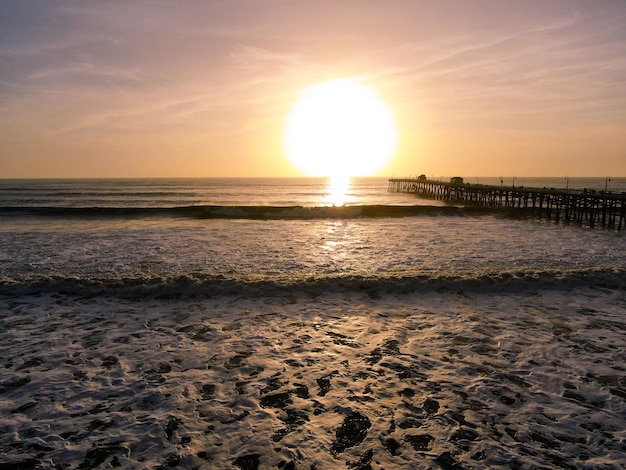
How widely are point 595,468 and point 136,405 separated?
572 cm

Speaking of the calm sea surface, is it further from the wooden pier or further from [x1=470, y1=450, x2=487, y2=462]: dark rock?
[x1=470, y1=450, x2=487, y2=462]: dark rock

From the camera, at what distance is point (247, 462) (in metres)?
4.29

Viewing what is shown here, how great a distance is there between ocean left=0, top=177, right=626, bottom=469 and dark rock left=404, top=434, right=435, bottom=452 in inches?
0.9

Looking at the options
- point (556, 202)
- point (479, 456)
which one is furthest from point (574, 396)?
point (556, 202)

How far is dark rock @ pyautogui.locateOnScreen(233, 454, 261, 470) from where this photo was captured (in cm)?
421

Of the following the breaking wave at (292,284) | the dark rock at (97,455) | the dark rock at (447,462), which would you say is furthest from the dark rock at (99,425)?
the breaking wave at (292,284)

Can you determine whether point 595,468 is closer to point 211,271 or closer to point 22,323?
point 22,323

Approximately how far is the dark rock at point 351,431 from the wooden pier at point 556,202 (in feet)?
105

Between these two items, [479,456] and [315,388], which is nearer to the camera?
[479,456]

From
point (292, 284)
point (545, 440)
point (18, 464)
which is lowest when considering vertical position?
point (18, 464)

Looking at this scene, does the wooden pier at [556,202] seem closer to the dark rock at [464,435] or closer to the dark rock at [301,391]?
the dark rock at [464,435]

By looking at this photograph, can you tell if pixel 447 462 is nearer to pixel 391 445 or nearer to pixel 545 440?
pixel 391 445

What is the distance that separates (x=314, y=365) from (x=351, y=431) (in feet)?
6.15

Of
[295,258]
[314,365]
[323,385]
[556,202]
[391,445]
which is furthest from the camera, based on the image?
[556,202]
